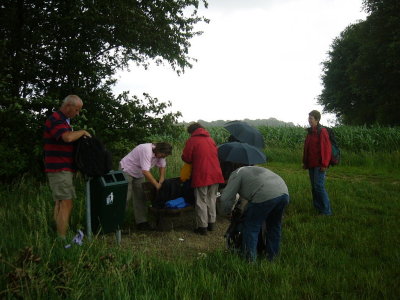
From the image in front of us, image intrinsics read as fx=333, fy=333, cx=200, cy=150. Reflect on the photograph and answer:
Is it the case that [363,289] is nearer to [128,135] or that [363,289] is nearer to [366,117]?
[128,135]

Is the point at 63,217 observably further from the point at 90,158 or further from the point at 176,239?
the point at 176,239

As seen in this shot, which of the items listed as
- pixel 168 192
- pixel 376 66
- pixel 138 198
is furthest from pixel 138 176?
pixel 376 66

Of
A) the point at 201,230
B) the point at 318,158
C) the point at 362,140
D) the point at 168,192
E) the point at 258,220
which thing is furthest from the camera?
the point at 362,140

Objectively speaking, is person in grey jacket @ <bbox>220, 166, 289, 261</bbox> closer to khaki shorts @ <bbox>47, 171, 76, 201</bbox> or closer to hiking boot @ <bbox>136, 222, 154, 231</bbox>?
khaki shorts @ <bbox>47, 171, 76, 201</bbox>

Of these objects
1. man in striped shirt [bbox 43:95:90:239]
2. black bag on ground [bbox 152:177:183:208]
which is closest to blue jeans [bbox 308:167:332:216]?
black bag on ground [bbox 152:177:183:208]

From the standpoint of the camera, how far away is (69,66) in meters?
7.88

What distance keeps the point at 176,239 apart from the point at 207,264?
168 centimetres

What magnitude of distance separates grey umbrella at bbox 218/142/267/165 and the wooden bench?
1.43 m

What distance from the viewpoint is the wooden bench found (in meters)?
5.92

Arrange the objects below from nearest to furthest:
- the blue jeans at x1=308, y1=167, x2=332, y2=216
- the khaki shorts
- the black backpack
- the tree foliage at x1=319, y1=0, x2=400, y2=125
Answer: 1. the black backpack
2. the khaki shorts
3. the blue jeans at x1=308, y1=167, x2=332, y2=216
4. the tree foliage at x1=319, y1=0, x2=400, y2=125

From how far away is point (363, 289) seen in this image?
353 centimetres

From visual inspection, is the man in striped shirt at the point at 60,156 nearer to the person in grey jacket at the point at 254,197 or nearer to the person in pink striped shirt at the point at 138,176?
the person in pink striped shirt at the point at 138,176

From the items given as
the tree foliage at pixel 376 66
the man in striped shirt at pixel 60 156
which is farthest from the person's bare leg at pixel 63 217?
the tree foliage at pixel 376 66

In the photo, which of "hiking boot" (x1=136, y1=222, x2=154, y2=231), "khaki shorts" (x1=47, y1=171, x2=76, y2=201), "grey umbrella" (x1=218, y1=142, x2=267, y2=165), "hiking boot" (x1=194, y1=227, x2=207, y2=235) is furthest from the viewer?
"hiking boot" (x1=136, y1=222, x2=154, y2=231)
